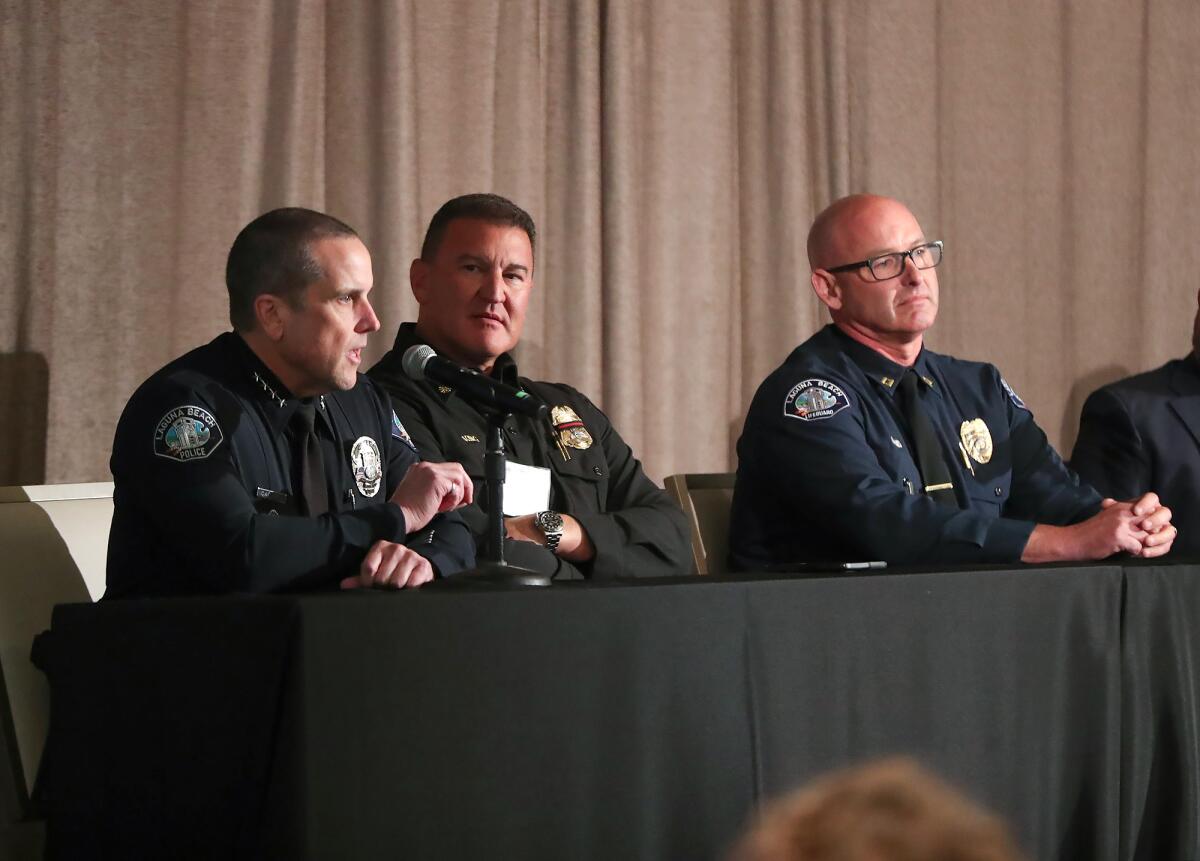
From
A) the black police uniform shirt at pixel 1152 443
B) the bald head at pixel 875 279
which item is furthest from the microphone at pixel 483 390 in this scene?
the black police uniform shirt at pixel 1152 443

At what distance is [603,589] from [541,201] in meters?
2.52

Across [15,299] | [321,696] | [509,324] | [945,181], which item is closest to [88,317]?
[15,299]

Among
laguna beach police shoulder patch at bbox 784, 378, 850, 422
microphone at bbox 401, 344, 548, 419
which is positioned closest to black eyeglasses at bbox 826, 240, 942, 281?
laguna beach police shoulder patch at bbox 784, 378, 850, 422

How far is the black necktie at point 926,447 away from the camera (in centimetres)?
300

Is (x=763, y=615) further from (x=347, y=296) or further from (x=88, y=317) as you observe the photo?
(x=88, y=317)

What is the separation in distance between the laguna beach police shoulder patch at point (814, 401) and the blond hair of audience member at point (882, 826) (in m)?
2.30

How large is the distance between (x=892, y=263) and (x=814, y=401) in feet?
1.65

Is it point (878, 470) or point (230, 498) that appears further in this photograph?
point (878, 470)

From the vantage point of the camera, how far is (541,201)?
4109mm

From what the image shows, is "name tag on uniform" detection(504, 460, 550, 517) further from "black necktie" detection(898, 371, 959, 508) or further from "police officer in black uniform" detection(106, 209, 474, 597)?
"black necktie" detection(898, 371, 959, 508)

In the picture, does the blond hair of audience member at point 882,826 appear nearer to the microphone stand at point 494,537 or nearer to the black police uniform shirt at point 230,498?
the microphone stand at point 494,537

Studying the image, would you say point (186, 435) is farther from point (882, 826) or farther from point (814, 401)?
point (882, 826)

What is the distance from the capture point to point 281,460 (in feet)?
7.84

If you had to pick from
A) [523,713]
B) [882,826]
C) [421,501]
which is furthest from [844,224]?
[882,826]
